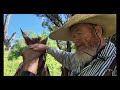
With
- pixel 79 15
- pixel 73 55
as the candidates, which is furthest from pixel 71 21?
pixel 73 55

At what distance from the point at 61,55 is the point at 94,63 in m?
0.46

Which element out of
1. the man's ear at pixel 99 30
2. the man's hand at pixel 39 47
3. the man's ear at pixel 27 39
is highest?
the man's ear at pixel 99 30

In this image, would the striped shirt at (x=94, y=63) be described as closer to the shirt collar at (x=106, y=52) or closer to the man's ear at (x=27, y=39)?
the shirt collar at (x=106, y=52)

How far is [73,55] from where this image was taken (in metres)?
4.41

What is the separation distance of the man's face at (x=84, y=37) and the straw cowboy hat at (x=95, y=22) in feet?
0.22

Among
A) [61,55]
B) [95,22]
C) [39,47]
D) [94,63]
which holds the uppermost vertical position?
[95,22]

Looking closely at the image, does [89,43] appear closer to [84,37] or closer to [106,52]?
[84,37]

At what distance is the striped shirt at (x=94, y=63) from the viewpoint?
14.3 ft

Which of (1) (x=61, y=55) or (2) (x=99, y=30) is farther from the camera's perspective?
(1) (x=61, y=55)

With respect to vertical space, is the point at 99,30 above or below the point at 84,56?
above

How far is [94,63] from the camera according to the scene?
173 inches

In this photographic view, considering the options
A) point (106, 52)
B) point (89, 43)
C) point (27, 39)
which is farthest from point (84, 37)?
point (27, 39)

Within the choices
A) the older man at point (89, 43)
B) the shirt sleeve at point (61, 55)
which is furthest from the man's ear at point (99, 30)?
the shirt sleeve at point (61, 55)
